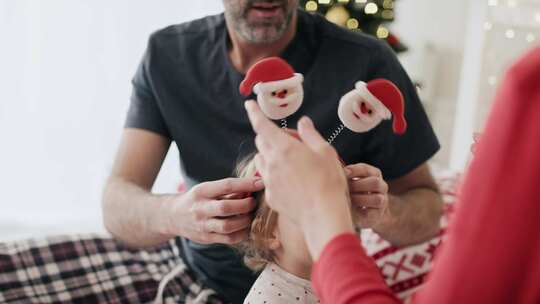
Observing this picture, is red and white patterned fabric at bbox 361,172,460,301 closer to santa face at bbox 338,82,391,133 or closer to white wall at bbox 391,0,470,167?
santa face at bbox 338,82,391,133

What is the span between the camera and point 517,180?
16.4 inches

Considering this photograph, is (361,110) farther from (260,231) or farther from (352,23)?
(352,23)

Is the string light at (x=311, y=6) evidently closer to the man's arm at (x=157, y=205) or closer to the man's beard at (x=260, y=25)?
the man's beard at (x=260, y=25)

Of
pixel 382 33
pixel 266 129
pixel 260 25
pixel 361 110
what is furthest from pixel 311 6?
pixel 266 129

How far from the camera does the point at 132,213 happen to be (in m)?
1.14

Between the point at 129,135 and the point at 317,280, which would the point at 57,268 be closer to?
the point at 129,135

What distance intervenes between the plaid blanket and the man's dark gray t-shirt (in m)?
0.06

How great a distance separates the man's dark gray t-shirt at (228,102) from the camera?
3.74ft

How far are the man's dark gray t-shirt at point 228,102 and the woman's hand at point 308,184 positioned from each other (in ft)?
1.67

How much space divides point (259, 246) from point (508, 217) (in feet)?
1.60

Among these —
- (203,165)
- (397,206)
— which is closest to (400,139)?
(397,206)

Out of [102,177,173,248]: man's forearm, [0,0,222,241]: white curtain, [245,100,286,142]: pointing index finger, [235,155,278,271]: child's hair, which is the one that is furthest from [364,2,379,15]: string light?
[245,100,286,142]: pointing index finger

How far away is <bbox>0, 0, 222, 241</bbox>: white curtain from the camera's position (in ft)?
6.39

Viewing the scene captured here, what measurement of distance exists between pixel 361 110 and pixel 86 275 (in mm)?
794
